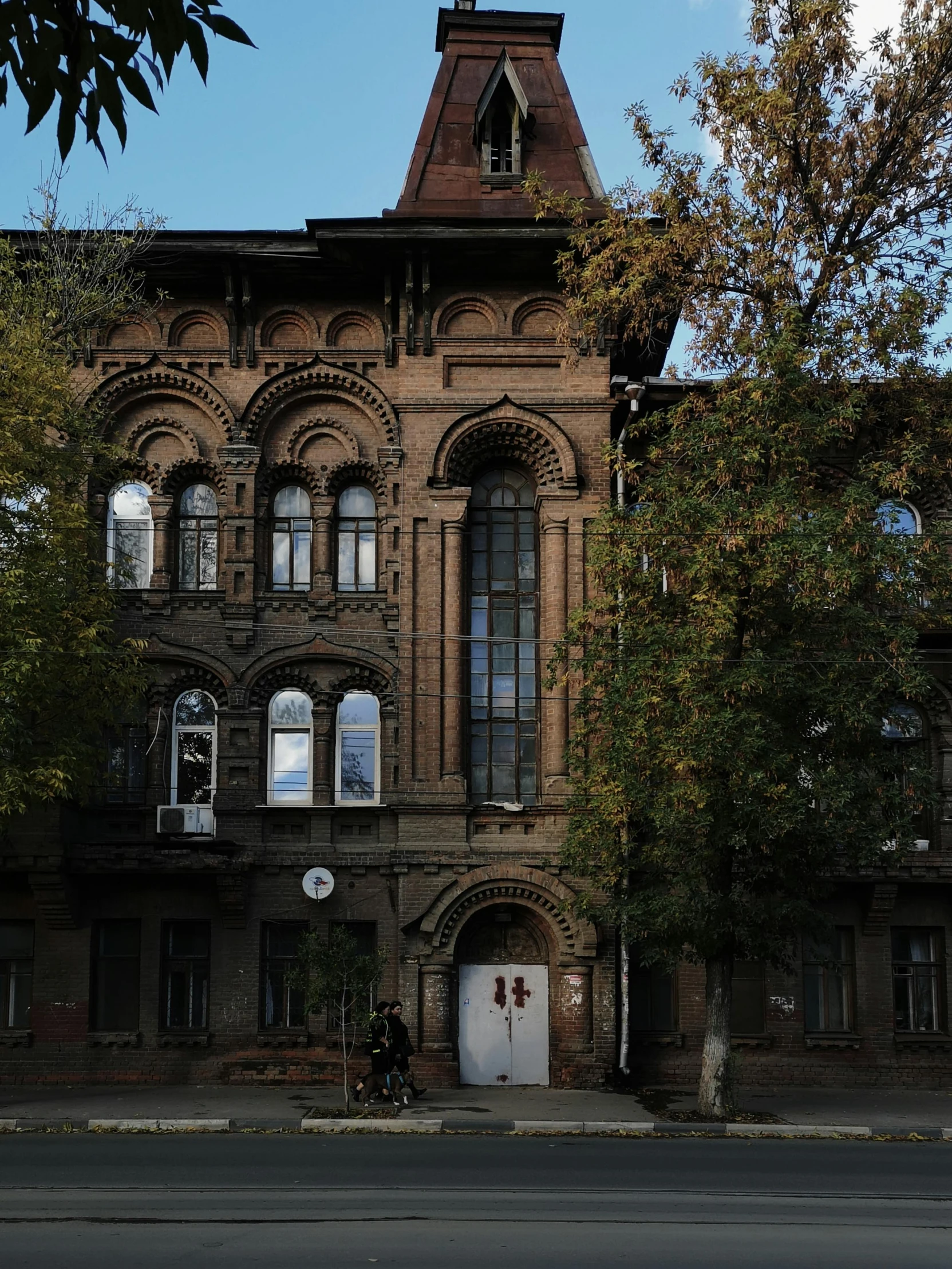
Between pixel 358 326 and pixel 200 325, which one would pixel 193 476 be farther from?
pixel 358 326

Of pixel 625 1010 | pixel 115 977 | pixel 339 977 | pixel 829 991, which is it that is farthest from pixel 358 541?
pixel 829 991

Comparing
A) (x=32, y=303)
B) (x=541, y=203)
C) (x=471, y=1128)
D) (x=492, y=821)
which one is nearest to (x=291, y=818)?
(x=492, y=821)

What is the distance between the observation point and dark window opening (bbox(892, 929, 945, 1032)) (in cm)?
2336

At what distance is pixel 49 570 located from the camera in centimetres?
1908

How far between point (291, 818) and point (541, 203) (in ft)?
34.1

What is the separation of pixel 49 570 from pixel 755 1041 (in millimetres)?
13255

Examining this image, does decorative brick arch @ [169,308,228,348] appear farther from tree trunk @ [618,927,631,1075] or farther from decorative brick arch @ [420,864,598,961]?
tree trunk @ [618,927,631,1075]

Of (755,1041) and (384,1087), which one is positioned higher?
(755,1041)

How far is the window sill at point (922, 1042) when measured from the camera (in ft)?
75.6

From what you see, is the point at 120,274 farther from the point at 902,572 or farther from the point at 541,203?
the point at 902,572

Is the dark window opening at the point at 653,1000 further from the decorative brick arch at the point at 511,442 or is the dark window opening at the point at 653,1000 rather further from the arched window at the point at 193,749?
the decorative brick arch at the point at 511,442

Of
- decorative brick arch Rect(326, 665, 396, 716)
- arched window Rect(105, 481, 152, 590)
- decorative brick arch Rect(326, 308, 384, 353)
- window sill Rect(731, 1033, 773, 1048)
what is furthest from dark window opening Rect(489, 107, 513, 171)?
window sill Rect(731, 1033, 773, 1048)

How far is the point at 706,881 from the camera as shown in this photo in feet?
63.5

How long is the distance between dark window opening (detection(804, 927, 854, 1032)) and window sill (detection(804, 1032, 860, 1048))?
0.20 meters
